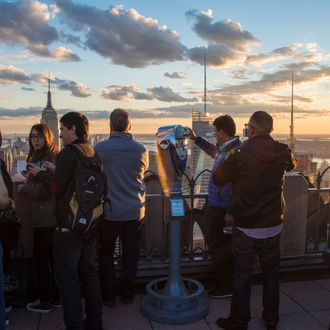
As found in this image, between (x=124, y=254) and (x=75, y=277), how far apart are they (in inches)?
35.0

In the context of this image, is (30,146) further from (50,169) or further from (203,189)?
(203,189)

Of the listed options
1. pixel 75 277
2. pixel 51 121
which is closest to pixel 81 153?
pixel 75 277

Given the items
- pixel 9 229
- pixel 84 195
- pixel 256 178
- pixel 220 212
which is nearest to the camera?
pixel 84 195

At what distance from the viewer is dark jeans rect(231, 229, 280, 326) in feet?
11.0

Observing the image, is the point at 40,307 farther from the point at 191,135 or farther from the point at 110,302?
the point at 191,135

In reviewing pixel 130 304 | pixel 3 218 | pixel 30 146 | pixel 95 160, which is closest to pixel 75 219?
pixel 95 160

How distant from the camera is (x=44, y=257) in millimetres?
3762

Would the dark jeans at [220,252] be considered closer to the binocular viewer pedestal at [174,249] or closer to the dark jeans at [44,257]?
the binocular viewer pedestal at [174,249]

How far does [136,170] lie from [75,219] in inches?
39.4

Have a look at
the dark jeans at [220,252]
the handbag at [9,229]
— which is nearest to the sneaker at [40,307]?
the handbag at [9,229]

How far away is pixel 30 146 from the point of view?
3.76m

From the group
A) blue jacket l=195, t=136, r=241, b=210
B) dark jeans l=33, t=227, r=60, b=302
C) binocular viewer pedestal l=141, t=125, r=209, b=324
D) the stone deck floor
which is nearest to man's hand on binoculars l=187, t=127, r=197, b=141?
binocular viewer pedestal l=141, t=125, r=209, b=324

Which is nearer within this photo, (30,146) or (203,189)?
(30,146)

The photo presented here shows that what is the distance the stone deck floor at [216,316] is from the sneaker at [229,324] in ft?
0.20
